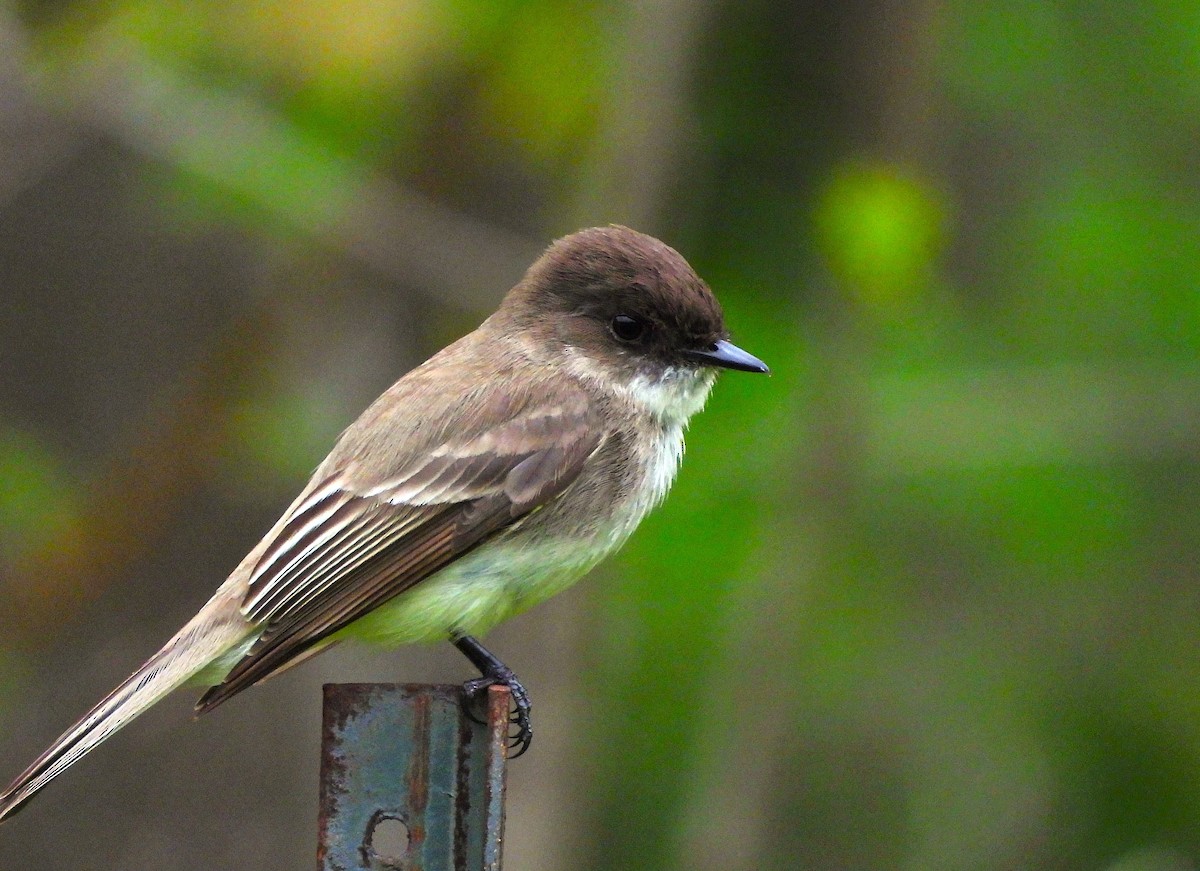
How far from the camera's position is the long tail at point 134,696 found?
2898 millimetres

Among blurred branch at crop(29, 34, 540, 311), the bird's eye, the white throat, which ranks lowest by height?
the white throat

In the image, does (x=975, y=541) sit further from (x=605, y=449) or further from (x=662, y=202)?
(x=605, y=449)

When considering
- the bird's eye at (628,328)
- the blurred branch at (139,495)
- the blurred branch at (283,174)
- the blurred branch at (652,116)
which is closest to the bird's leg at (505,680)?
the bird's eye at (628,328)

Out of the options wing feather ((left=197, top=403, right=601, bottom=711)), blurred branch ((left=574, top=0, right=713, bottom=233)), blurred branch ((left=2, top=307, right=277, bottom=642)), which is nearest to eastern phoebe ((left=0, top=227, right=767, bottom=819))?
wing feather ((left=197, top=403, right=601, bottom=711))

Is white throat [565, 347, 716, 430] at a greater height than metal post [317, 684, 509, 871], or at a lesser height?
greater

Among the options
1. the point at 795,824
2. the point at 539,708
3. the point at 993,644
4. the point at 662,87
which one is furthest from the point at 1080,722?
the point at 662,87

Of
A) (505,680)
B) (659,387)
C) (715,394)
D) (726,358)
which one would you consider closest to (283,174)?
(715,394)

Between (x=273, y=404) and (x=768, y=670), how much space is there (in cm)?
189

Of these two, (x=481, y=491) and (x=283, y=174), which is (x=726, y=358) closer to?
(x=481, y=491)

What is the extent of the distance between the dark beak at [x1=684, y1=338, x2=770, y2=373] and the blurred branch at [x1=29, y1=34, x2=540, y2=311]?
53.7 inches

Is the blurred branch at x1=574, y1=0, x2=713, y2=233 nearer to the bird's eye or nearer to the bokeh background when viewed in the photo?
the bokeh background

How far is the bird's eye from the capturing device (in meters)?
4.11

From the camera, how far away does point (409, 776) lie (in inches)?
92.4

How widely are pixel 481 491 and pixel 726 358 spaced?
29.4 inches
